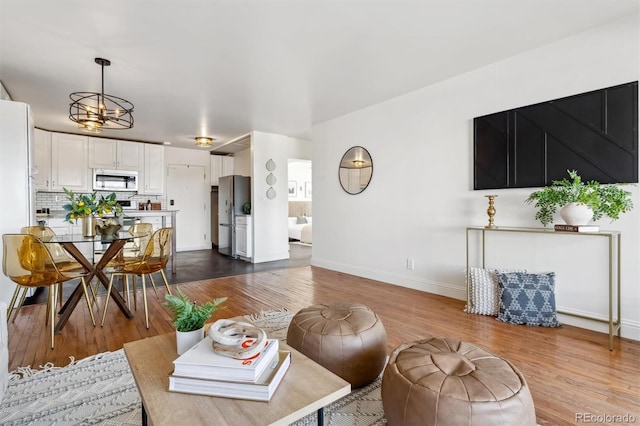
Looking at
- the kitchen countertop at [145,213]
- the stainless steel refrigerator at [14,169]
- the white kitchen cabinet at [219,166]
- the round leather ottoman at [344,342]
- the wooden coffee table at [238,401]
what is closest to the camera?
the wooden coffee table at [238,401]

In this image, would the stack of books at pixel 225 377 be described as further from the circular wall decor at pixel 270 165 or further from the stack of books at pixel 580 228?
the circular wall decor at pixel 270 165

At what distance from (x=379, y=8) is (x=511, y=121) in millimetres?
1717

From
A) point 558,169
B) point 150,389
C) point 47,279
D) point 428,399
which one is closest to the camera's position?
point 150,389

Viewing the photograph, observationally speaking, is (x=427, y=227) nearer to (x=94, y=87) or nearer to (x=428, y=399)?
(x=428, y=399)

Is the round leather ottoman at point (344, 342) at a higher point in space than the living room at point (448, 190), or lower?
lower

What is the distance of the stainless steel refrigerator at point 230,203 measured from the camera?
6.46 meters

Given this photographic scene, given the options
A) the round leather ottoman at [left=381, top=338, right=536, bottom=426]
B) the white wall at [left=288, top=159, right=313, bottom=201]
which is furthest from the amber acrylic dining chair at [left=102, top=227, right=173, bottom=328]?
the white wall at [left=288, top=159, right=313, bottom=201]

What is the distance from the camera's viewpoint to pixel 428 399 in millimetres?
1174

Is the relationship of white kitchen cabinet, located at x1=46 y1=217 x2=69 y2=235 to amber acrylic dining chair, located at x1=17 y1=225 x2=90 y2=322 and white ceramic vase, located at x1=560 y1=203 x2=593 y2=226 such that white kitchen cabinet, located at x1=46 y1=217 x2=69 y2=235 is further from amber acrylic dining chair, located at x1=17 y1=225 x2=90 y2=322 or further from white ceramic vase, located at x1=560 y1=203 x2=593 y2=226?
white ceramic vase, located at x1=560 y1=203 x2=593 y2=226

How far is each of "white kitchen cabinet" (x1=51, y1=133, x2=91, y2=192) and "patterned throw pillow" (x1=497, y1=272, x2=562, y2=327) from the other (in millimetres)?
7243

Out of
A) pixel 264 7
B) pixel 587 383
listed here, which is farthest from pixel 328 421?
pixel 264 7

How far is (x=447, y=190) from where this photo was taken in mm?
3627

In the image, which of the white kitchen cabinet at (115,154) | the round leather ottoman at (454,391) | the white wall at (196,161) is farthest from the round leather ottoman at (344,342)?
the white wall at (196,161)

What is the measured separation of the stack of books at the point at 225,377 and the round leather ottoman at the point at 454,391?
0.53m
